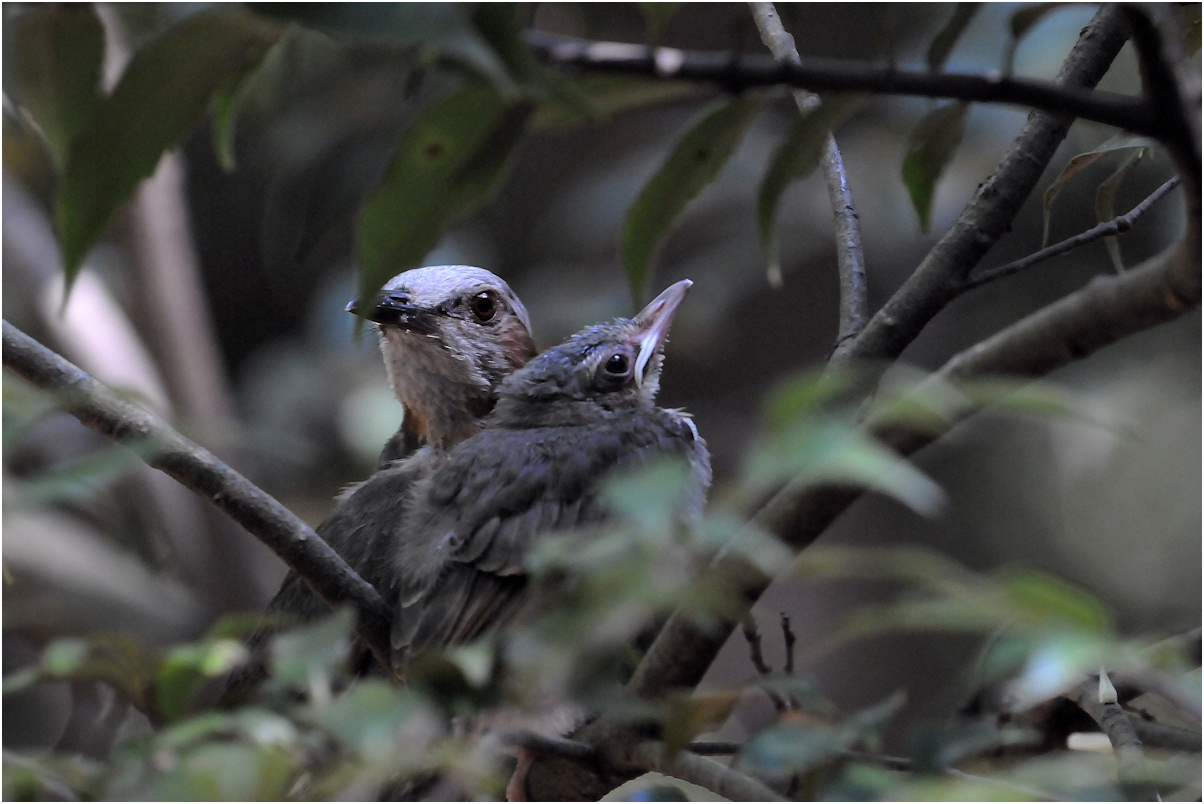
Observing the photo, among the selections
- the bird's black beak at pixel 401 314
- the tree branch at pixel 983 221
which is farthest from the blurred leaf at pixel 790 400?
the bird's black beak at pixel 401 314

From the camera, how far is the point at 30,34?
0.96 metres

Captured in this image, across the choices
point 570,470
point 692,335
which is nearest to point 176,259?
point 692,335

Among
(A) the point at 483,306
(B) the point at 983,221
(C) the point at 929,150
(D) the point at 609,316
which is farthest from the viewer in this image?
(D) the point at 609,316

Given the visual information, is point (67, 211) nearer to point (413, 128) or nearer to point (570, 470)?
point (413, 128)

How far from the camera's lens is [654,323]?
2.19 metres

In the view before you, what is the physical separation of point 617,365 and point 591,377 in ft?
0.19

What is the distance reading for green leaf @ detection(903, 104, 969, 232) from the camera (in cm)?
101

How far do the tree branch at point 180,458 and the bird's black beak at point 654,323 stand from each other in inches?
36.8

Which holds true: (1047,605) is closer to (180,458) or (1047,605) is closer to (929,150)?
(929,150)

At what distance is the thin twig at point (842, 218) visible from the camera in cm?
156

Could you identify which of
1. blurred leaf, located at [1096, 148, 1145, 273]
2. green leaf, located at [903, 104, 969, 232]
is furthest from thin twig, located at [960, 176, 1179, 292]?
green leaf, located at [903, 104, 969, 232]

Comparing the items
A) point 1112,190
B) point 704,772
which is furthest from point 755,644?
point 1112,190

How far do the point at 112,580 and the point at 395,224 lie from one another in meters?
3.86

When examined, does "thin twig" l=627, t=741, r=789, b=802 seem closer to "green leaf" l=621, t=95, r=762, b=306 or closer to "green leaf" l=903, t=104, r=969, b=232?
"green leaf" l=621, t=95, r=762, b=306
